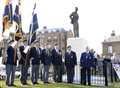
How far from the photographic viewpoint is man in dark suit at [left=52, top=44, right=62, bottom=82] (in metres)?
19.0

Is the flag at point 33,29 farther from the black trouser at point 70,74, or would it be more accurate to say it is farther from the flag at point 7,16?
the black trouser at point 70,74

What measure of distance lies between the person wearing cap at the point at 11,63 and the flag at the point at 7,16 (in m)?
0.78

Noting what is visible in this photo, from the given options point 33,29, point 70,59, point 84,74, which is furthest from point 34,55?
point 84,74

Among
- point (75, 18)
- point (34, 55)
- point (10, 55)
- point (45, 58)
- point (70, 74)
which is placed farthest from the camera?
point (75, 18)

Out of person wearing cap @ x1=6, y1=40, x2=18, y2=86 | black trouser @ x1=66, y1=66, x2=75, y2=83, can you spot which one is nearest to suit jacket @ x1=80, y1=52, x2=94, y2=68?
black trouser @ x1=66, y1=66, x2=75, y2=83

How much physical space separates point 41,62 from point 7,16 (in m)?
2.78

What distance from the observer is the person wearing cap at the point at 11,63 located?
1605 centimetres

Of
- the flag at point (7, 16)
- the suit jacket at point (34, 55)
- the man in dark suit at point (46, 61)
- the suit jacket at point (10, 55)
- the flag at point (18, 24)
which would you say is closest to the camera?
the suit jacket at point (10, 55)

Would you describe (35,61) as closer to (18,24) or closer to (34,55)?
(34,55)

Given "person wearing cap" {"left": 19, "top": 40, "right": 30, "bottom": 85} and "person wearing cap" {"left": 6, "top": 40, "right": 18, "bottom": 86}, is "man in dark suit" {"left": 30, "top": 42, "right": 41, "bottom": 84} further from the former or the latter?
"person wearing cap" {"left": 6, "top": 40, "right": 18, "bottom": 86}

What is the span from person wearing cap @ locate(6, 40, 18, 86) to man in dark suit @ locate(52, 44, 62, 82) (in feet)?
9.93

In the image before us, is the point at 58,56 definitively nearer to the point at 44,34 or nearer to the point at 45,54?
the point at 45,54

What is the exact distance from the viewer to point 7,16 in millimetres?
16828

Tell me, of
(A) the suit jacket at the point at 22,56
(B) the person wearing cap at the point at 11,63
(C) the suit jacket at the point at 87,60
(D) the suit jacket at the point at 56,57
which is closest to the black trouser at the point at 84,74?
(C) the suit jacket at the point at 87,60
